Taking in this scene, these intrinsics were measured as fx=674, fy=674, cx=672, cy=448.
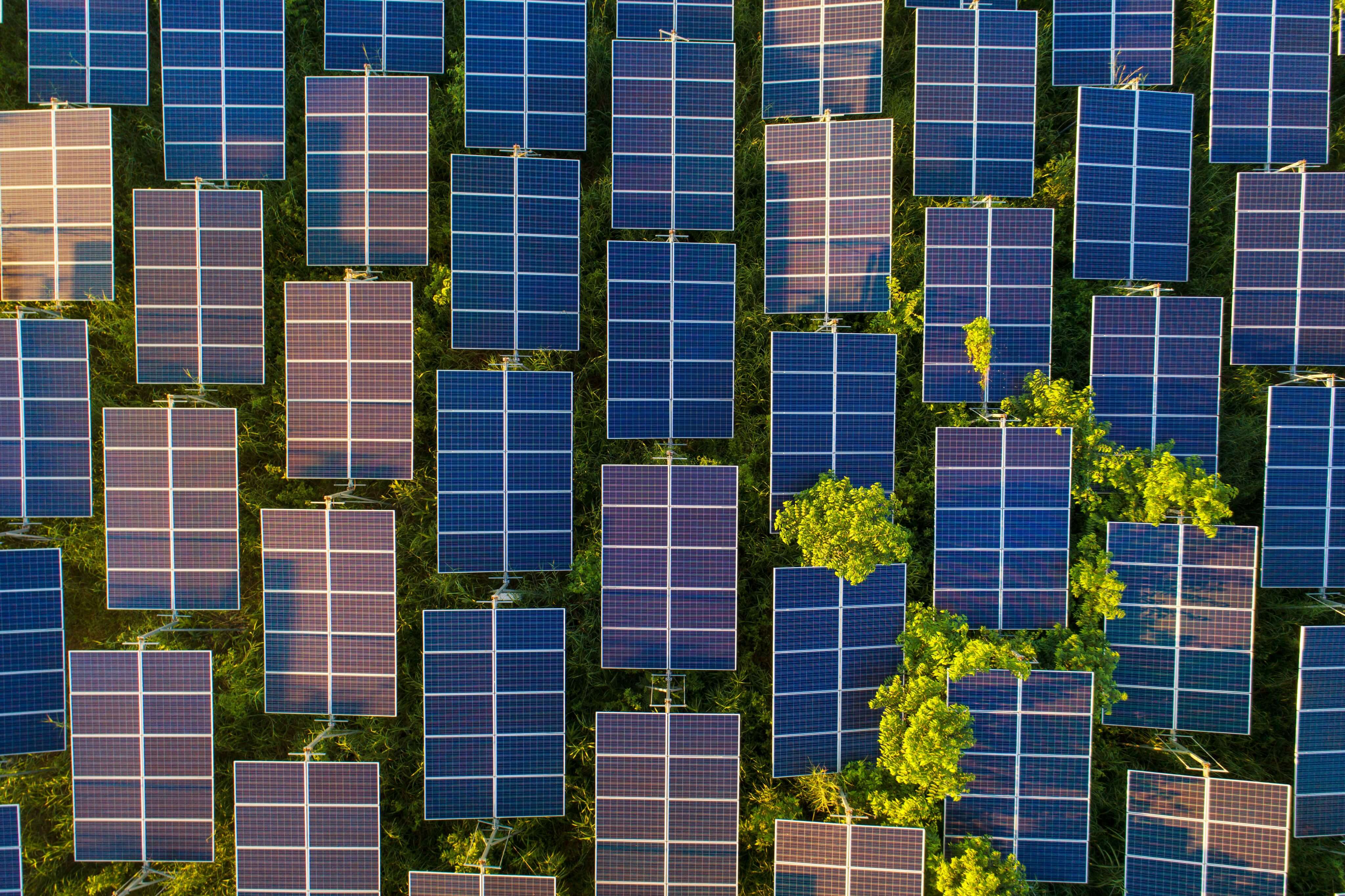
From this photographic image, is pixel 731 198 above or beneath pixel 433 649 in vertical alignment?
above

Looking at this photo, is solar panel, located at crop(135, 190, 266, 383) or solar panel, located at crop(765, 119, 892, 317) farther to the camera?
solar panel, located at crop(765, 119, 892, 317)

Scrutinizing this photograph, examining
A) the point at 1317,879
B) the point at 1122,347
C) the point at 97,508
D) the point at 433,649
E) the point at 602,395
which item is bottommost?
the point at 1317,879

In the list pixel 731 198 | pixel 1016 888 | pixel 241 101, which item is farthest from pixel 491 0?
pixel 1016 888

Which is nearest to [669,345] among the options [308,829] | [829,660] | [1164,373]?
[829,660]

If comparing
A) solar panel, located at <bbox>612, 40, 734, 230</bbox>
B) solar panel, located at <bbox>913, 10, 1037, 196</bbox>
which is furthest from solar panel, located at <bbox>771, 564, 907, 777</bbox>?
solar panel, located at <bbox>913, 10, 1037, 196</bbox>

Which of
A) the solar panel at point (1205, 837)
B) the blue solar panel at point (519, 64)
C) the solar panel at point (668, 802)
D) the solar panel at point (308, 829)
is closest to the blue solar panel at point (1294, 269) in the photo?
the solar panel at point (1205, 837)

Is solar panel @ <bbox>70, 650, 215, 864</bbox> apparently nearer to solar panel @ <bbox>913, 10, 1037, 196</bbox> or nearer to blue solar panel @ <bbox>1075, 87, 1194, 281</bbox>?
solar panel @ <bbox>913, 10, 1037, 196</bbox>

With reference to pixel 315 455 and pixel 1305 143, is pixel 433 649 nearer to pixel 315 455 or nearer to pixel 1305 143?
pixel 315 455
